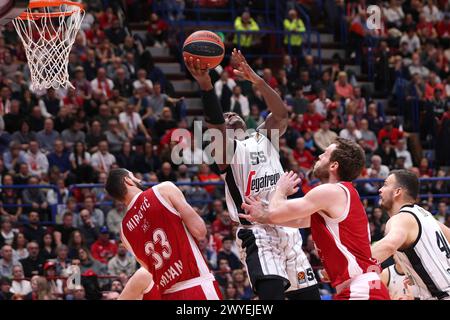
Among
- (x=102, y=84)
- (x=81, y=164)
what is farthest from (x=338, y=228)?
(x=102, y=84)

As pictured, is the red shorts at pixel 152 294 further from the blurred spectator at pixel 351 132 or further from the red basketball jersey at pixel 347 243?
the blurred spectator at pixel 351 132

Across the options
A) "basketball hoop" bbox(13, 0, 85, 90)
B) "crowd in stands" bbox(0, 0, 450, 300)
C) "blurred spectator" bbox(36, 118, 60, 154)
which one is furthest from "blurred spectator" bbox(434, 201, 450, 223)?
"basketball hoop" bbox(13, 0, 85, 90)

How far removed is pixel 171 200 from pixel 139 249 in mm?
495

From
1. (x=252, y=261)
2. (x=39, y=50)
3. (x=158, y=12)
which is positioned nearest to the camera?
→ (x=252, y=261)

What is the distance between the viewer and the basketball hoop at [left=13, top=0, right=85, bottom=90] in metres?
9.82

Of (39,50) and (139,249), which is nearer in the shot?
(139,249)

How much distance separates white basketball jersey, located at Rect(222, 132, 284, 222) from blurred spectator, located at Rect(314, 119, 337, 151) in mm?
9588

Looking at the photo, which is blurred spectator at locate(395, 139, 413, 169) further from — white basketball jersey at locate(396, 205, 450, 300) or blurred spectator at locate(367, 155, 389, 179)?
white basketball jersey at locate(396, 205, 450, 300)

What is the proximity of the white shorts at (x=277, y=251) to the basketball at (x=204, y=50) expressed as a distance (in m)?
1.51

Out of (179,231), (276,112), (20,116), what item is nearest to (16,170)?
(20,116)

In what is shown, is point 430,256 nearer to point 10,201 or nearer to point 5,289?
point 5,289

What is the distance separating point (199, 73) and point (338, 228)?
1587 mm
